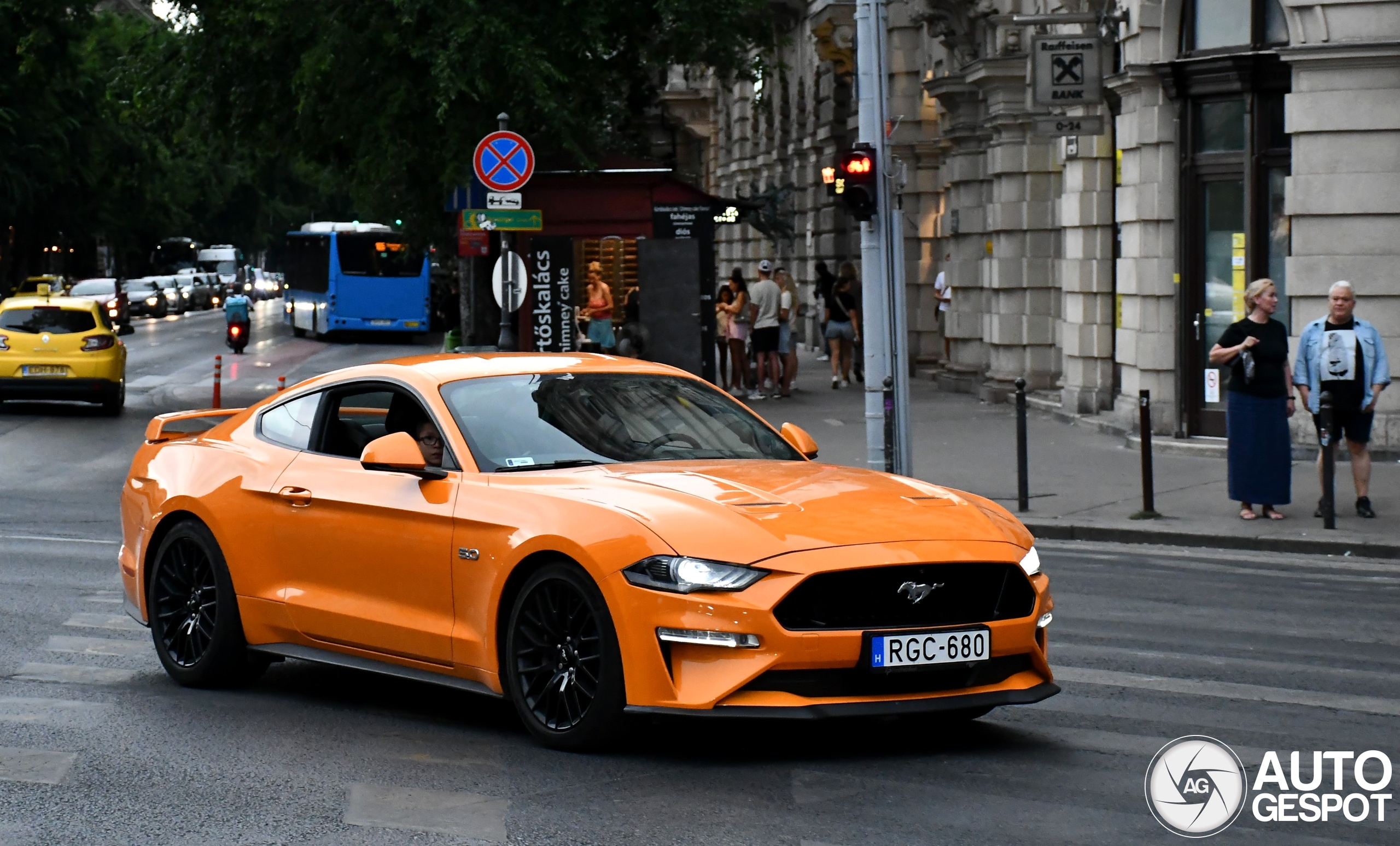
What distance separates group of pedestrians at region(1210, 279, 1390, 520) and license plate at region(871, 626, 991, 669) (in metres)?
8.30

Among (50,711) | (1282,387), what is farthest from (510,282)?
(50,711)

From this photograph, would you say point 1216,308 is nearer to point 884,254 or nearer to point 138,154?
point 884,254

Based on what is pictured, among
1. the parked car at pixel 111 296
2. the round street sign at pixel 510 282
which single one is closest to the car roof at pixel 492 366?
the round street sign at pixel 510 282

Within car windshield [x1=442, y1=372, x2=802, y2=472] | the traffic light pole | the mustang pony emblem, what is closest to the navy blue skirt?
the traffic light pole

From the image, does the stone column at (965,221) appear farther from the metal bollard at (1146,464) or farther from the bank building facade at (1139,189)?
the metal bollard at (1146,464)

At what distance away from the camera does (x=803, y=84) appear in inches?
1694

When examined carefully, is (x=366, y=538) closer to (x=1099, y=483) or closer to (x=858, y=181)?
(x=858, y=181)

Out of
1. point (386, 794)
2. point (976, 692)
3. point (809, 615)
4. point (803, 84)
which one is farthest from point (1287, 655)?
point (803, 84)

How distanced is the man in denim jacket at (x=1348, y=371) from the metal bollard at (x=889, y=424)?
3.15m

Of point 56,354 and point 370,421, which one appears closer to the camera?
point 370,421

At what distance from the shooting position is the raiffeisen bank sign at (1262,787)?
576 centimetres

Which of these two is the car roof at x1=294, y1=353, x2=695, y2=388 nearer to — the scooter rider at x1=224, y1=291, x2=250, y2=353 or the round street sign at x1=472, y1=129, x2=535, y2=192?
the round street sign at x1=472, y1=129, x2=535, y2=192

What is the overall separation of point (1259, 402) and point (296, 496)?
28.7 ft

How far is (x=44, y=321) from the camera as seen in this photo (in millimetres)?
27469
